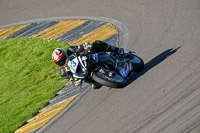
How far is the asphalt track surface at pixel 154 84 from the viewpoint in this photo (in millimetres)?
7941

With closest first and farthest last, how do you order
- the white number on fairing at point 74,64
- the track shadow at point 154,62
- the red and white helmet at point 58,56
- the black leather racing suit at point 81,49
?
the white number on fairing at point 74,64
the red and white helmet at point 58,56
the black leather racing suit at point 81,49
the track shadow at point 154,62

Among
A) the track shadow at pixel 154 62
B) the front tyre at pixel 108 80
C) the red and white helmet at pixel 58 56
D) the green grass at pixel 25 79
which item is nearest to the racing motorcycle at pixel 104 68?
the front tyre at pixel 108 80

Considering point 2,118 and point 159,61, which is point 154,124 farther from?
point 2,118

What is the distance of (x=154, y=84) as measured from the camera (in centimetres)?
912

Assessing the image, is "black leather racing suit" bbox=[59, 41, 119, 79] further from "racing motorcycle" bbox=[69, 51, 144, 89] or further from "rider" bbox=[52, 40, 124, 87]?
"racing motorcycle" bbox=[69, 51, 144, 89]

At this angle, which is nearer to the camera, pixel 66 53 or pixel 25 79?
pixel 66 53

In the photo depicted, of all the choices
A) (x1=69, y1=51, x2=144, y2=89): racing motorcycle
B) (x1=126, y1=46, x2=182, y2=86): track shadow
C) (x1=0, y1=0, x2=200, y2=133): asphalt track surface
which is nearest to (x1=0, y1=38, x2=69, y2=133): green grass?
(x1=0, y1=0, x2=200, y2=133): asphalt track surface

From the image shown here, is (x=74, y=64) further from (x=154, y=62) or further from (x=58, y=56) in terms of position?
(x=154, y=62)

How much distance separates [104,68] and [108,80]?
46 cm

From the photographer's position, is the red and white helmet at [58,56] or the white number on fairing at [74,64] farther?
the red and white helmet at [58,56]

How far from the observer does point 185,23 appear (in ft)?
37.9

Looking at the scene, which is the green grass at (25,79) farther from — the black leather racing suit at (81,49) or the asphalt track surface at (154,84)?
the black leather racing suit at (81,49)

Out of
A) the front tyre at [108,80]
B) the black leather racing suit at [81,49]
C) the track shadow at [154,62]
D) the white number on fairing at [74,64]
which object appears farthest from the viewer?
the track shadow at [154,62]

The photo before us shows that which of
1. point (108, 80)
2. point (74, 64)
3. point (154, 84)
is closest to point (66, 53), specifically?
point (74, 64)
